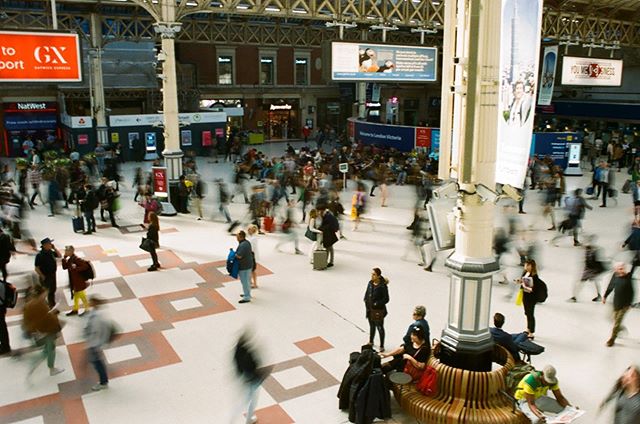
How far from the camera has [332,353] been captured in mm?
8781

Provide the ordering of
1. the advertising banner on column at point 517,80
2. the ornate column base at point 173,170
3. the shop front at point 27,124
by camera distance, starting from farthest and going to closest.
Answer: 1. the shop front at point 27,124
2. the ornate column base at point 173,170
3. the advertising banner on column at point 517,80

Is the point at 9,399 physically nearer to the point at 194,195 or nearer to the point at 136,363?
the point at 136,363

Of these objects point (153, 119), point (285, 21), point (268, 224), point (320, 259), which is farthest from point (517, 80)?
point (285, 21)

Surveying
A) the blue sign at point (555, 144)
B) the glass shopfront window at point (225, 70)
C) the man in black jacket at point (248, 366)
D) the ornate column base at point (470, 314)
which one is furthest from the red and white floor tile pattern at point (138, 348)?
the glass shopfront window at point (225, 70)

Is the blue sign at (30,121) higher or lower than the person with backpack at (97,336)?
higher

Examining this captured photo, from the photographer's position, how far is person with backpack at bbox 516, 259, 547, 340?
29.7 feet

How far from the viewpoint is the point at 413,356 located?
733 centimetres

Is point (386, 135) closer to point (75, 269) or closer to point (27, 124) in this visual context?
point (27, 124)

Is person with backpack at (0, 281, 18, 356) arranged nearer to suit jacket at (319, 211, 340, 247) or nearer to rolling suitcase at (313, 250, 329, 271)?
rolling suitcase at (313, 250, 329, 271)

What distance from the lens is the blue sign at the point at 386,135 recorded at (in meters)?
28.7

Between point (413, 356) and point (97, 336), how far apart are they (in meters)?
4.05

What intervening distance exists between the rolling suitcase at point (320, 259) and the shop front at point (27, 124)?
74.5 ft

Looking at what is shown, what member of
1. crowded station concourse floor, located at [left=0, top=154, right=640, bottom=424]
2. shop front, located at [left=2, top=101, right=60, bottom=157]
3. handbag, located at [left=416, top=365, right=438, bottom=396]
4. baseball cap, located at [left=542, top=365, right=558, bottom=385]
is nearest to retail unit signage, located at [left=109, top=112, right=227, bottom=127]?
shop front, located at [left=2, top=101, right=60, bottom=157]

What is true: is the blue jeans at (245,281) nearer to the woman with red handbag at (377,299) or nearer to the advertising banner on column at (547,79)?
the woman with red handbag at (377,299)
